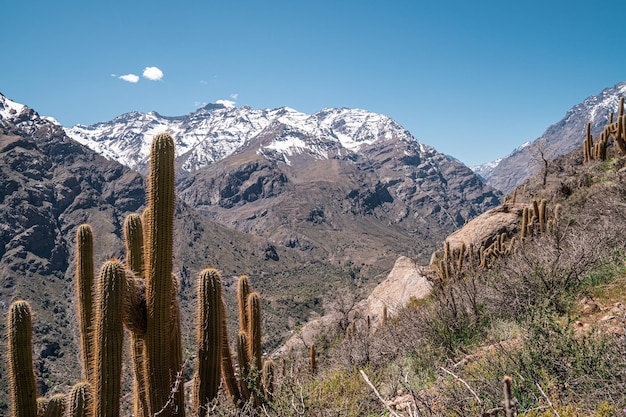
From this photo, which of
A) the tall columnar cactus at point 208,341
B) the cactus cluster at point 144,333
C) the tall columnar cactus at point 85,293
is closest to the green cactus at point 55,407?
the cactus cluster at point 144,333

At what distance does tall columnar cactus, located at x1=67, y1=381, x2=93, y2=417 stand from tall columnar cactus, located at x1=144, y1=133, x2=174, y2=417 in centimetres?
82

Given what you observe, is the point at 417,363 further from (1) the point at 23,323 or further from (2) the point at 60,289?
(2) the point at 60,289

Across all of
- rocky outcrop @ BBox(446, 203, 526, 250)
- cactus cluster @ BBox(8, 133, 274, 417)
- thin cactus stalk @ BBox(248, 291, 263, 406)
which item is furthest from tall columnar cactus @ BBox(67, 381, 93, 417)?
rocky outcrop @ BBox(446, 203, 526, 250)

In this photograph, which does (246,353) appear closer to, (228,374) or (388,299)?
(228,374)

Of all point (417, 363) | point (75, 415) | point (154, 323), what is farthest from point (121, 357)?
point (417, 363)

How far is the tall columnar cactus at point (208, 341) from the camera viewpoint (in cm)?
666

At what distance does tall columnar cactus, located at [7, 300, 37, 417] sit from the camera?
669 centimetres

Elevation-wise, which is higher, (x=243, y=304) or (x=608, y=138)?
(x=608, y=138)

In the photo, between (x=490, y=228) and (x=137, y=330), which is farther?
(x=490, y=228)

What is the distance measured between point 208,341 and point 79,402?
1924 millimetres

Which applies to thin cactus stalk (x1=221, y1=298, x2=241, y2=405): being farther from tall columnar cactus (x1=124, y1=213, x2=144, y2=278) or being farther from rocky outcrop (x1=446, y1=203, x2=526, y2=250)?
rocky outcrop (x1=446, y1=203, x2=526, y2=250)

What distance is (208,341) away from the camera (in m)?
6.71

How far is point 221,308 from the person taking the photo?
691 centimetres

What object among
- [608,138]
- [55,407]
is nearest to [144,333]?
[55,407]
